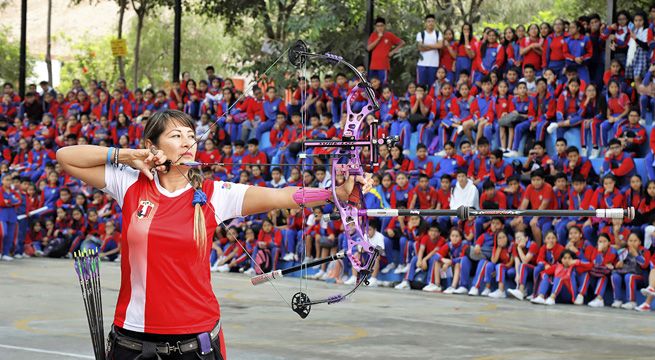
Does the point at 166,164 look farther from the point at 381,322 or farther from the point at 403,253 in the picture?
the point at 403,253

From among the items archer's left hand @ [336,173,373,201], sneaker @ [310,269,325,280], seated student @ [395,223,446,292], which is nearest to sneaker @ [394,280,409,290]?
seated student @ [395,223,446,292]

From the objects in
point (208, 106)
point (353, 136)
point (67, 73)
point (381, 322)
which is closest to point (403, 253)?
point (381, 322)

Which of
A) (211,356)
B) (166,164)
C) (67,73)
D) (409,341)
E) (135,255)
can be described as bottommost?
(409,341)

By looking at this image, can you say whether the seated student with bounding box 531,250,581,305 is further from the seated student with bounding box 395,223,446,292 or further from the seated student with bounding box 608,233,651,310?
the seated student with bounding box 395,223,446,292

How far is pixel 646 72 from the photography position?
15867 mm

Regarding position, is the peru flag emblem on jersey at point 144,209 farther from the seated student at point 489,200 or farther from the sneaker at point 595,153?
the sneaker at point 595,153

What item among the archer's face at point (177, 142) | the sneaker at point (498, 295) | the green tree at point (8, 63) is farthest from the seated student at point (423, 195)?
the green tree at point (8, 63)

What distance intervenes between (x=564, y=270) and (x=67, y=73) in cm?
6102

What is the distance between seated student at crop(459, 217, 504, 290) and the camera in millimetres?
14844

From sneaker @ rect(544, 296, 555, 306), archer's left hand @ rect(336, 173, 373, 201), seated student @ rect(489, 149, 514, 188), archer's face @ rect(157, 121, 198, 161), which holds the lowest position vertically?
sneaker @ rect(544, 296, 555, 306)

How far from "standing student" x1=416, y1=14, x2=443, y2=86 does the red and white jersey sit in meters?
14.7

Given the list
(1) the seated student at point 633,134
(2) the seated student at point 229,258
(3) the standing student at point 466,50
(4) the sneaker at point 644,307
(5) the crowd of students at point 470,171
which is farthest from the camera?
(3) the standing student at point 466,50

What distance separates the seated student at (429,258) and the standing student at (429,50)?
170 inches

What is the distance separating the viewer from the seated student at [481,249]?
14844 mm
